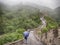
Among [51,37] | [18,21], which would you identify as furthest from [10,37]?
[51,37]

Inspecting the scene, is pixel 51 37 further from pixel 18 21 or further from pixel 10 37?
pixel 18 21

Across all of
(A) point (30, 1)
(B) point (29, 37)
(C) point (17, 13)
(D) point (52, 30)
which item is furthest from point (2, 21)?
(D) point (52, 30)

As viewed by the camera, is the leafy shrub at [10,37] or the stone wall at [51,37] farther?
the leafy shrub at [10,37]

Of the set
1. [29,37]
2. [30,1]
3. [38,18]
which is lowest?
[29,37]

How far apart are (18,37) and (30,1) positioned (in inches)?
42.0

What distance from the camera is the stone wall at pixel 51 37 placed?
309 cm

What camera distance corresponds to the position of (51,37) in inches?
129

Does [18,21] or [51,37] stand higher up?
[18,21]

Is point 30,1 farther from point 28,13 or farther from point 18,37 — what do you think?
point 18,37

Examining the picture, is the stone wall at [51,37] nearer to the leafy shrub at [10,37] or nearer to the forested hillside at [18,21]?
the forested hillside at [18,21]

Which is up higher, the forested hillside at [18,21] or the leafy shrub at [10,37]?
the forested hillside at [18,21]

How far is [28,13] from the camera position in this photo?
4398mm

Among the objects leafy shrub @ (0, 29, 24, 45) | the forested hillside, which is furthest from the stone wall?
leafy shrub @ (0, 29, 24, 45)

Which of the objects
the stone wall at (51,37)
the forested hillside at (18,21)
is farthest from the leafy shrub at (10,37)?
the stone wall at (51,37)
